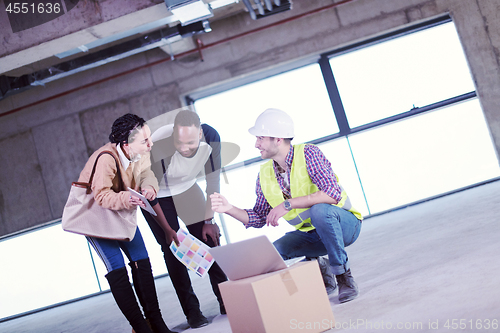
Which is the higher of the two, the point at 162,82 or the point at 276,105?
the point at 162,82

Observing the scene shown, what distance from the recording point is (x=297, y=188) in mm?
1931

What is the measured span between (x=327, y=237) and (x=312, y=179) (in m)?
0.28

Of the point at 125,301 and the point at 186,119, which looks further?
the point at 186,119

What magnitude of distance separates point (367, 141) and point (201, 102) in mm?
2158

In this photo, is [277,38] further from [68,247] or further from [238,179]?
[68,247]

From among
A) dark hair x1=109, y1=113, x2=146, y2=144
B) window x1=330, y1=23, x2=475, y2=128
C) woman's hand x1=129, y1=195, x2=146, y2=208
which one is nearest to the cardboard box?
woman's hand x1=129, y1=195, x2=146, y2=208

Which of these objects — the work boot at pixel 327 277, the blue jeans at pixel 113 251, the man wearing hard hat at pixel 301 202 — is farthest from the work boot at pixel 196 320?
the work boot at pixel 327 277

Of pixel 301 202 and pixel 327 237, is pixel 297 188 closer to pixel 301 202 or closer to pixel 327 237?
pixel 301 202

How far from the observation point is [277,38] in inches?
195

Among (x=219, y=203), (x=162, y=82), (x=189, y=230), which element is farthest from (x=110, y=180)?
(x=162, y=82)

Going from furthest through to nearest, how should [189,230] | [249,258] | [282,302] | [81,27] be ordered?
1. [81,27]
2. [189,230]
3. [249,258]
4. [282,302]

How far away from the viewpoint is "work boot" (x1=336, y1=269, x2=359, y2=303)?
178 centimetres

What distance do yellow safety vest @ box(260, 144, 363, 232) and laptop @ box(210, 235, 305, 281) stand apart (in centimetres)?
46

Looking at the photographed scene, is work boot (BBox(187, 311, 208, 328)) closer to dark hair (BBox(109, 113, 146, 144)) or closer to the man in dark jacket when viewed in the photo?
the man in dark jacket
